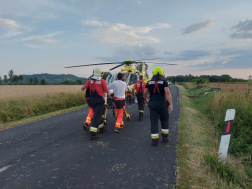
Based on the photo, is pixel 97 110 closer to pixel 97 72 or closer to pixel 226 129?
pixel 97 72

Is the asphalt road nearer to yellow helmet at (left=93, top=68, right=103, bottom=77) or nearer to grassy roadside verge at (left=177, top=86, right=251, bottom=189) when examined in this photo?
grassy roadside verge at (left=177, top=86, right=251, bottom=189)

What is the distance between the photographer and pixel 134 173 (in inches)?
145

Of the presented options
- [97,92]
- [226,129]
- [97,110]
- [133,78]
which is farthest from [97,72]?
[133,78]

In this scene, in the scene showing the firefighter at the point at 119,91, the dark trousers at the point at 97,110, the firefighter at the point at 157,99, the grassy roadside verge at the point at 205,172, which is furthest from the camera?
the firefighter at the point at 119,91

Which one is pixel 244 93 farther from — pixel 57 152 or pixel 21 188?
Result: pixel 21 188

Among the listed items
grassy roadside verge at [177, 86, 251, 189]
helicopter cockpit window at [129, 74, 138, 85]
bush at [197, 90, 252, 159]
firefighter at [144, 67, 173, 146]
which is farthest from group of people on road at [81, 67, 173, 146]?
helicopter cockpit window at [129, 74, 138, 85]

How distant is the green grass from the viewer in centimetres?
1125

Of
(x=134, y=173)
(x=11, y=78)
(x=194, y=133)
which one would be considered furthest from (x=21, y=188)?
(x=11, y=78)

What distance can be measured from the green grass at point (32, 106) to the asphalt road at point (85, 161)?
5241 mm

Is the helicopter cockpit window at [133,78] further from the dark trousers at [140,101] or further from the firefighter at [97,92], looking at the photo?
the firefighter at [97,92]

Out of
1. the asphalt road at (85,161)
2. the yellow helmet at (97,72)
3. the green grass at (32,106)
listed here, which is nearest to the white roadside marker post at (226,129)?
the asphalt road at (85,161)

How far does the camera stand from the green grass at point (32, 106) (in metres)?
11.2

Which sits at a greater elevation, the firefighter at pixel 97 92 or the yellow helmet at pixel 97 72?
the yellow helmet at pixel 97 72

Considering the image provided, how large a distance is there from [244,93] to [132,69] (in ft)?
22.3
